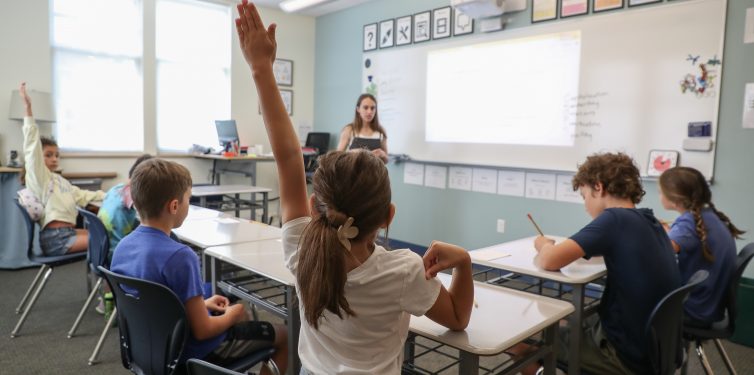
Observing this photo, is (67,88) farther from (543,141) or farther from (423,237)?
(543,141)

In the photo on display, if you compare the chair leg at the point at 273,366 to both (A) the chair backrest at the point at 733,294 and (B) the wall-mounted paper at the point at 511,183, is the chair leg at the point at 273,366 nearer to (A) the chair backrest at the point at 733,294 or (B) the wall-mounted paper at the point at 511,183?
(A) the chair backrest at the point at 733,294

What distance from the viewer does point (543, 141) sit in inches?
152

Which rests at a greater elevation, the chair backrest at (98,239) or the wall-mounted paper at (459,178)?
the wall-mounted paper at (459,178)

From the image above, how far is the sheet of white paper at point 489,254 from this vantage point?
1986mm

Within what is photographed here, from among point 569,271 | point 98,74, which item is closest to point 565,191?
point 569,271

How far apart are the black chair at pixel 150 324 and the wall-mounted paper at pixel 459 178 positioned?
3189 millimetres

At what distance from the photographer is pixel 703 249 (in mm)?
1966

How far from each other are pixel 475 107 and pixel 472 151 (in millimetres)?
377

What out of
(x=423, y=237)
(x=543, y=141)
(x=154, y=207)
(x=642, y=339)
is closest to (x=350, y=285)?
(x=154, y=207)

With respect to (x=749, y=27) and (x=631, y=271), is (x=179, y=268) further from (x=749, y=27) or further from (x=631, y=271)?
(x=749, y=27)

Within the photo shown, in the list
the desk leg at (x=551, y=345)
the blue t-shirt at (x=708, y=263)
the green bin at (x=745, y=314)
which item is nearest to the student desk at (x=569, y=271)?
the desk leg at (x=551, y=345)

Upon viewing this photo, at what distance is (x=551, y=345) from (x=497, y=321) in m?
0.26

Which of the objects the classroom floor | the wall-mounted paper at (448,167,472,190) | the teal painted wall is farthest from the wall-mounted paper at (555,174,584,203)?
the classroom floor

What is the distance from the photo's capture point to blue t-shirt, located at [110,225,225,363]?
1467mm
